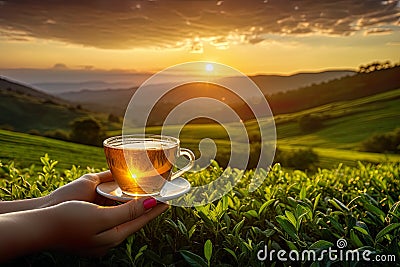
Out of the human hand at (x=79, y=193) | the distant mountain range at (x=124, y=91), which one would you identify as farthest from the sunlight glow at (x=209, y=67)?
the human hand at (x=79, y=193)

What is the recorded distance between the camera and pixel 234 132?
2.36m

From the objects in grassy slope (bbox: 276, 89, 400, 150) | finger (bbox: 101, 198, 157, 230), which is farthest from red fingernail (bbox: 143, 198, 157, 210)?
grassy slope (bbox: 276, 89, 400, 150)

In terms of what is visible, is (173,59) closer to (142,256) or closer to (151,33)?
(151,33)

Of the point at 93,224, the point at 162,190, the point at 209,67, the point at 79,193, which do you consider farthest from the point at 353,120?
the point at 93,224

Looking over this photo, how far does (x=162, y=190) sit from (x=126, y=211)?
Answer: 17 cm

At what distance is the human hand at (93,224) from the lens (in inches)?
35.9

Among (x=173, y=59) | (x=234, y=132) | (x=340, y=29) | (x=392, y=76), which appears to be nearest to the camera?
(x=234, y=132)

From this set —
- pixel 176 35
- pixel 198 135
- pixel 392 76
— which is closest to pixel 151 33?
pixel 176 35

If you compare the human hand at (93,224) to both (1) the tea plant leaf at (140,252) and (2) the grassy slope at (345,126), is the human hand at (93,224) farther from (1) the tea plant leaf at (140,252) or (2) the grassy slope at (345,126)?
(2) the grassy slope at (345,126)

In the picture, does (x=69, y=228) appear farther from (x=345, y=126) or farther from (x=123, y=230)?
(x=345, y=126)

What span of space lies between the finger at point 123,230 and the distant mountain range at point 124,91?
6.31 feet

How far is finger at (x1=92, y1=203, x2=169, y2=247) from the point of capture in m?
0.93

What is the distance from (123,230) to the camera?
958 mm

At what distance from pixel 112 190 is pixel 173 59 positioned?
173 centimetres
